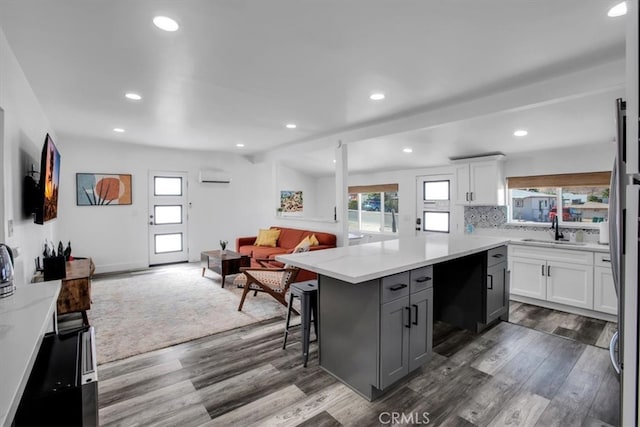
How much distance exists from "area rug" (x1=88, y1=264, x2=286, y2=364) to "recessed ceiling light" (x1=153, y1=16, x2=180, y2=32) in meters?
2.58

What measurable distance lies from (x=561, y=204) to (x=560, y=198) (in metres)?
0.08

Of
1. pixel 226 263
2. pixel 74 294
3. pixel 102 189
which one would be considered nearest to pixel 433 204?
pixel 226 263

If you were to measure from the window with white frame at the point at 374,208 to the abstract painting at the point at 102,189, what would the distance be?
15.6ft

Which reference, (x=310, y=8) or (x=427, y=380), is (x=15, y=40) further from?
(x=427, y=380)

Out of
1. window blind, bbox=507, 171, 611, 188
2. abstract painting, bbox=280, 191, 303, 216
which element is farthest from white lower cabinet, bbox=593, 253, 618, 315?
abstract painting, bbox=280, 191, 303, 216

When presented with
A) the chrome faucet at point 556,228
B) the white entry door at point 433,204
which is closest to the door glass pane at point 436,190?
the white entry door at point 433,204

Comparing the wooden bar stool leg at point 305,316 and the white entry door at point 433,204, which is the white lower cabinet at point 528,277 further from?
the wooden bar stool leg at point 305,316

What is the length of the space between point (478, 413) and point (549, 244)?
2.77m

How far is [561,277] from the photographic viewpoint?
12.3ft

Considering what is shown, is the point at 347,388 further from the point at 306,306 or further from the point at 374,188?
the point at 374,188

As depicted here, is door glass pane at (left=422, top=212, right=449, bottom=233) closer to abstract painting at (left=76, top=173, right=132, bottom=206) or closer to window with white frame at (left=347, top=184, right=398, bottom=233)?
window with white frame at (left=347, top=184, right=398, bottom=233)

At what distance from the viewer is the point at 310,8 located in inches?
70.5

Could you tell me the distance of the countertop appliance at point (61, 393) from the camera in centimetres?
115

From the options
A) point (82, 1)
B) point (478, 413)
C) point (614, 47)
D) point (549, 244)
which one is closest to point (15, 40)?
point (82, 1)
